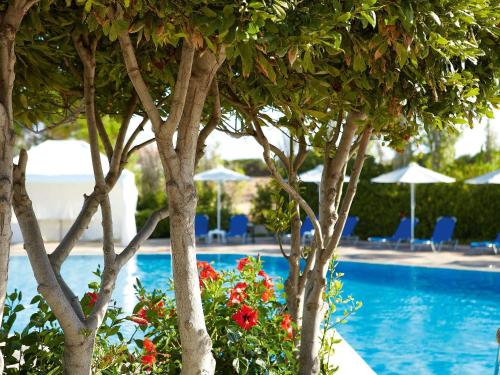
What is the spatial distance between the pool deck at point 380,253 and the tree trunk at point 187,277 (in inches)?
491

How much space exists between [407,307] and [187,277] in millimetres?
9765

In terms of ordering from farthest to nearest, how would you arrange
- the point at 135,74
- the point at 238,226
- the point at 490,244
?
1. the point at 238,226
2. the point at 490,244
3. the point at 135,74

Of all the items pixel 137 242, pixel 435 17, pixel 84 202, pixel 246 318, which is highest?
pixel 435 17

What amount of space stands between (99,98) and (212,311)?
4.87ft

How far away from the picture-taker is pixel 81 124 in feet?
99.9

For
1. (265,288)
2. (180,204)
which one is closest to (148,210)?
(265,288)

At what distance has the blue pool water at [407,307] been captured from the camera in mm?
8664

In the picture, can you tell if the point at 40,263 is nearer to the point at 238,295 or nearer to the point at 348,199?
the point at 238,295

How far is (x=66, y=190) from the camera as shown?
Answer: 2247 centimetres

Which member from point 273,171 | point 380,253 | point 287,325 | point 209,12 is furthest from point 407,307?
point 209,12

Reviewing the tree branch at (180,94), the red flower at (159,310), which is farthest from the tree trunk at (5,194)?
the red flower at (159,310)

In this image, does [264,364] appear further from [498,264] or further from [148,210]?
[148,210]

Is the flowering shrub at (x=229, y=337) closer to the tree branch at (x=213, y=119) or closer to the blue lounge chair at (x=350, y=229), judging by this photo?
the tree branch at (x=213, y=119)

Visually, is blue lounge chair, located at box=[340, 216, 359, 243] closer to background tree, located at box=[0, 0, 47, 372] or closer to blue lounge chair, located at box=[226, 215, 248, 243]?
blue lounge chair, located at box=[226, 215, 248, 243]
